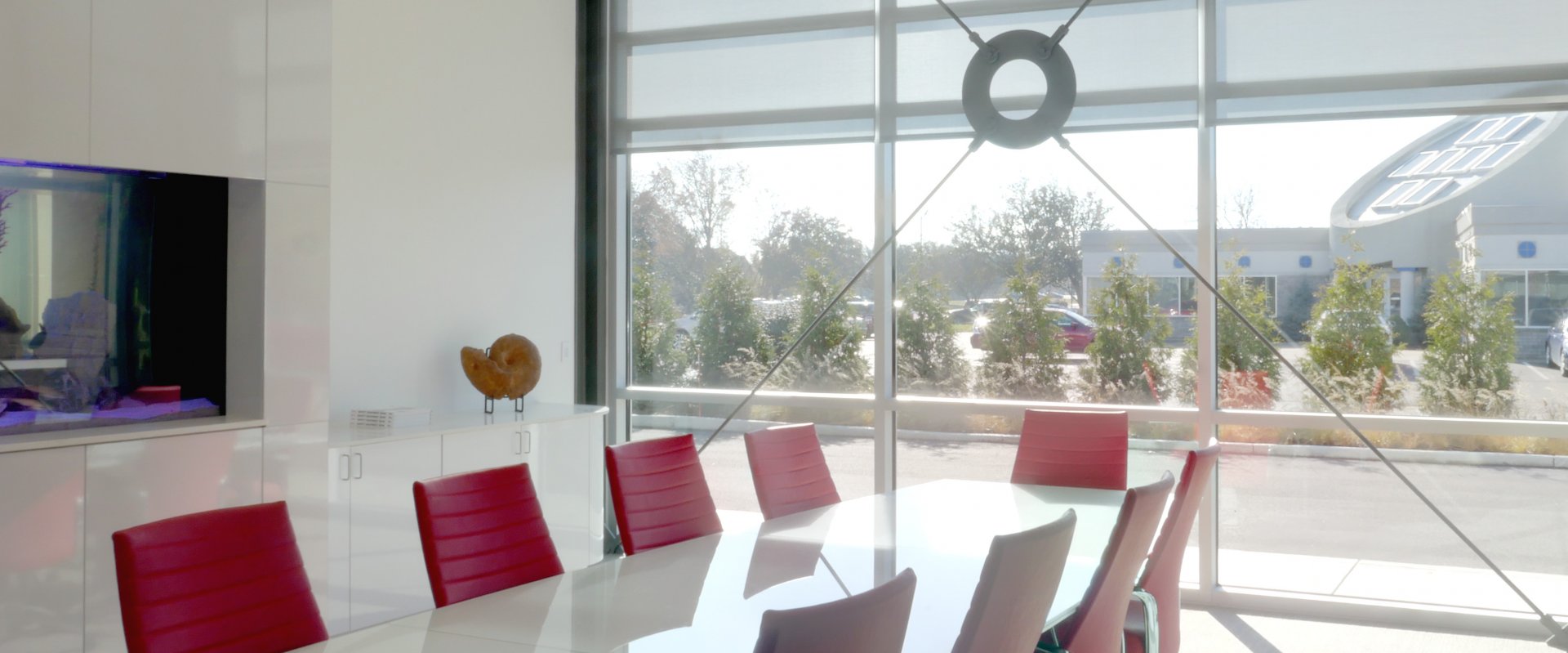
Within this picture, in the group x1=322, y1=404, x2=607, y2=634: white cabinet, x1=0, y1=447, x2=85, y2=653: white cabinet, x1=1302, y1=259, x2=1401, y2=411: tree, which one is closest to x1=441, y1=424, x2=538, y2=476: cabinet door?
x1=322, y1=404, x2=607, y2=634: white cabinet

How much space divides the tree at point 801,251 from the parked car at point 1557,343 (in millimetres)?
2911

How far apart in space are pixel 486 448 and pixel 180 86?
1816 millimetres

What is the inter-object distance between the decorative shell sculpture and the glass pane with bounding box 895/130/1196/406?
1.78m

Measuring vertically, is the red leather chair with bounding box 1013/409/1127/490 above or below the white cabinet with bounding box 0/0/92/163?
below

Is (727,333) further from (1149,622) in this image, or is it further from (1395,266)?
(1149,622)

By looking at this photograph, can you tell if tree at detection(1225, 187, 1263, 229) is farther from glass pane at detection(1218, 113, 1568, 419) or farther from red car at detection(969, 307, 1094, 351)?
red car at detection(969, 307, 1094, 351)

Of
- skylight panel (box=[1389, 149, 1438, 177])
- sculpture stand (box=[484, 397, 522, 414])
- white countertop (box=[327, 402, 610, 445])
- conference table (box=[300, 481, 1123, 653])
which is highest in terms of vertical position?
skylight panel (box=[1389, 149, 1438, 177])

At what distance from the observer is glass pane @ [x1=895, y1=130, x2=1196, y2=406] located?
17.1 ft

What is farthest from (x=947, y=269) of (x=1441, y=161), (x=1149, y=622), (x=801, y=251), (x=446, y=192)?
(x=1149, y=622)

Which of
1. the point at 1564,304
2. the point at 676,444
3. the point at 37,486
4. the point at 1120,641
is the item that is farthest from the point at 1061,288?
the point at 37,486

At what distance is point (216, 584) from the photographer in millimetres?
2303

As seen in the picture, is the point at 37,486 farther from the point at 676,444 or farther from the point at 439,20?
the point at 439,20

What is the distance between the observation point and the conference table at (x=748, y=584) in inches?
87.3

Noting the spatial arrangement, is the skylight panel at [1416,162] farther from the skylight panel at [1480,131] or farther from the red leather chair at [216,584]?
the red leather chair at [216,584]
